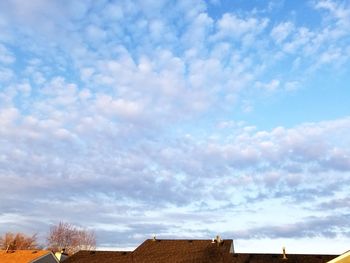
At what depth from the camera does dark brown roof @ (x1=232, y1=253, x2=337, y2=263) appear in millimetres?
38344

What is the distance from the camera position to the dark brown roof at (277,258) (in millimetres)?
38344

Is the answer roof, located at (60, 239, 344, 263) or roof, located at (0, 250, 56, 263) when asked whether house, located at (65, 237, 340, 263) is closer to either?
roof, located at (60, 239, 344, 263)

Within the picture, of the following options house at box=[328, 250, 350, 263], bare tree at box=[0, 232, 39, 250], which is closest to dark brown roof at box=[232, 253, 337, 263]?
house at box=[328, 250, 350, 263]

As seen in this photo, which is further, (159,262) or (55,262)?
(55,262)

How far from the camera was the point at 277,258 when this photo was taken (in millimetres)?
39125

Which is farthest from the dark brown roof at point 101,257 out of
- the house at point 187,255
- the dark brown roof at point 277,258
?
the dark brown roof at point 277,258

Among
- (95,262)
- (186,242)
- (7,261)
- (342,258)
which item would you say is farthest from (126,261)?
(342,258)

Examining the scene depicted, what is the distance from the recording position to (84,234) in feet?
306

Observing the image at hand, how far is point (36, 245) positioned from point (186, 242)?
57339 millimetres

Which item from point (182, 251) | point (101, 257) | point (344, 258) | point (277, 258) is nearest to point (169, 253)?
point (182, 251)

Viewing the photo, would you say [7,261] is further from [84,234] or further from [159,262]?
[84,234]

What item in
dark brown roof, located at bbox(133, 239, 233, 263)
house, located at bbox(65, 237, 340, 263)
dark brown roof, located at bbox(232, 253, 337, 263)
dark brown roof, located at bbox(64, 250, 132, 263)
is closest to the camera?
dark brown roof, located at bbox(232, 253, 337, 263)

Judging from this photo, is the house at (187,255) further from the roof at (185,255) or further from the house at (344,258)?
the house at (344,258)

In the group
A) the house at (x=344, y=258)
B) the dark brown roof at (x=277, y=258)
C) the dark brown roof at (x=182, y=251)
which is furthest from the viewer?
the dark brown roof at (x=182, y=251)
